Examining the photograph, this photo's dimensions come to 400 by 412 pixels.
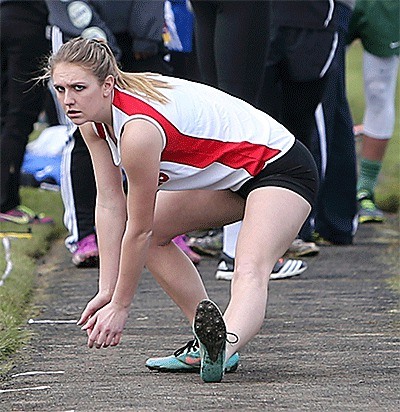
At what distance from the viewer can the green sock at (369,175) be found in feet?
24.4

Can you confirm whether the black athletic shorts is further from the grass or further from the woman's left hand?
the grass

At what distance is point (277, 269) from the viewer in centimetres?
523

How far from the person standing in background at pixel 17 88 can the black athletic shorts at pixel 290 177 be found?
2.87m

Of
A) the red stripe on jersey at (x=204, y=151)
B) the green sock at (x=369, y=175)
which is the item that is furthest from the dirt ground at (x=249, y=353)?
the green sock at (x=369, y=175)

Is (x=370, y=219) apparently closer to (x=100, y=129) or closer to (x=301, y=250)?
(x=301, y=250)

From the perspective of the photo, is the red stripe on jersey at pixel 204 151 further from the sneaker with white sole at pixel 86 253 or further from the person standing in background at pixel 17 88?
the person standing in background at pixel 17 88

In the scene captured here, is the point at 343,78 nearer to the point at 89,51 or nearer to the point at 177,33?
the point at 177,33

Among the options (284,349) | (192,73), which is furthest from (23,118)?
(284,349)

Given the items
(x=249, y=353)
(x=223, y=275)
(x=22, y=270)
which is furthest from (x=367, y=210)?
(x=249, y=353)

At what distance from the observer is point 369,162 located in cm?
749

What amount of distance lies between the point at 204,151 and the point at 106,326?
0.63m

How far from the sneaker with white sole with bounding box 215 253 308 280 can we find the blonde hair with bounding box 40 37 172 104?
1782mm

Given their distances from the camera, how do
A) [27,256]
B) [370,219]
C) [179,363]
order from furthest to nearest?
[370,219]
[27,256]
[179,363]

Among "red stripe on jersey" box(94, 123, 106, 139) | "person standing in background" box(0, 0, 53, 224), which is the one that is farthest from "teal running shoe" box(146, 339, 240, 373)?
"person standing in background" box(0, 0, 53, 224)
